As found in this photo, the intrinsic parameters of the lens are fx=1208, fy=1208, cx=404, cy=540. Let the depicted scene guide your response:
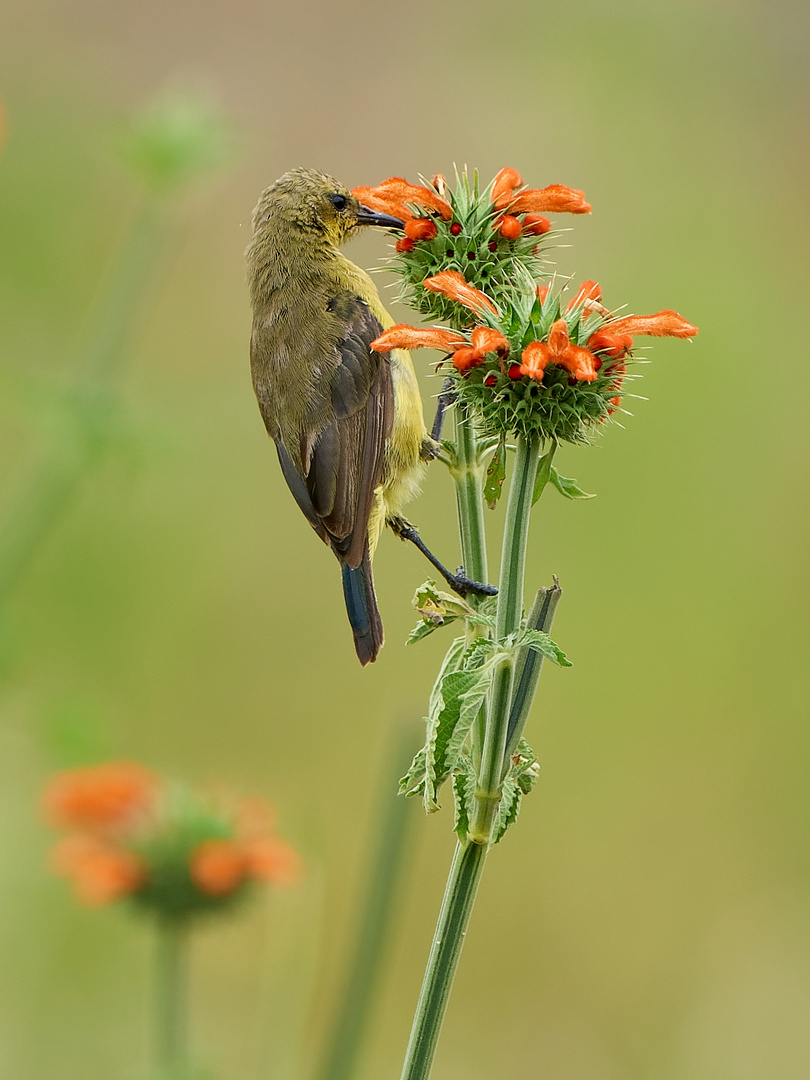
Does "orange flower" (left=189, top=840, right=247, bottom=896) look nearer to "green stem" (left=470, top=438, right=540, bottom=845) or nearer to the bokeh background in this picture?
the bokeh background

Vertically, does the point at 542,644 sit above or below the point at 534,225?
below

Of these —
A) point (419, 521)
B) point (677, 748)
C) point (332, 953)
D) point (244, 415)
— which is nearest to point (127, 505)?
point (244, 415)

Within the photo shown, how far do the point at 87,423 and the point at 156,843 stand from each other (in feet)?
4.61

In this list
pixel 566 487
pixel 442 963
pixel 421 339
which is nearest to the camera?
pixel 442 963

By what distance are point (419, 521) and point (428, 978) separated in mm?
5366

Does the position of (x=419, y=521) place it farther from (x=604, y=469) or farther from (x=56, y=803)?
(x=56, y=803)

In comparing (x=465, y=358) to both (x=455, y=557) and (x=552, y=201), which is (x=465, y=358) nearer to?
(x=552, y=201)

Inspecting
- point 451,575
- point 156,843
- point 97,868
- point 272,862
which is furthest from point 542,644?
point 156,843

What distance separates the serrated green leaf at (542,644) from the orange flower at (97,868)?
210 centimetres

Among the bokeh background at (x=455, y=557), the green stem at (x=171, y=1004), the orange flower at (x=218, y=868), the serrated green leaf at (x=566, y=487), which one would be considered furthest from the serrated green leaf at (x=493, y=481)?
the bokeh background at (x=455, y=557)

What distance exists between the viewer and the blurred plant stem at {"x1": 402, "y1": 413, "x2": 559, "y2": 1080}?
5.65ft

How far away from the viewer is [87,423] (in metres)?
4.07

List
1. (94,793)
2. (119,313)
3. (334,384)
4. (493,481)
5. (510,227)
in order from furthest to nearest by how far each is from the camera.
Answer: (119,313)
(334,384)
(94,793)
(510,227)
(493,481)

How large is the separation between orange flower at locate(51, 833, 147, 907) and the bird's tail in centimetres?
107
